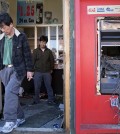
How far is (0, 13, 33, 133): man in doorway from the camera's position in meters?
5.12

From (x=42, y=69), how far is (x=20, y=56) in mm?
2711

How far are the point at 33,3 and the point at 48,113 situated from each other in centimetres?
480

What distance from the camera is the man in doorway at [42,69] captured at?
25.6 feet

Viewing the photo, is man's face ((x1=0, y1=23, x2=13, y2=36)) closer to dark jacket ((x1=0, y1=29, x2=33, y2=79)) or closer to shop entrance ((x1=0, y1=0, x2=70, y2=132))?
dark jacket ((x1=0, y1=29, x2=33, y2=79))

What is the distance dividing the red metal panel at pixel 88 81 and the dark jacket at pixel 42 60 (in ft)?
10.5

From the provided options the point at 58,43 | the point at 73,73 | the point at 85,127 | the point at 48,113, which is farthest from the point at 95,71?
the point at 58,43

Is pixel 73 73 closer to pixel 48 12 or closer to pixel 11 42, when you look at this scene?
pixel 11 42

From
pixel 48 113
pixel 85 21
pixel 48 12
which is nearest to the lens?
pixel 85 21

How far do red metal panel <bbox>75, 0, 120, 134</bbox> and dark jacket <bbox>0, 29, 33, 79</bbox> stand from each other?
894mm

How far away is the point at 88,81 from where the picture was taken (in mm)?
4773

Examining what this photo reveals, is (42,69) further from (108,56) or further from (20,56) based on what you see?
(108,56)

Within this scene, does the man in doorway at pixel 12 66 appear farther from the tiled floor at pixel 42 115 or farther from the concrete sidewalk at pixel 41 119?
the tiled floor at pixel 42 115

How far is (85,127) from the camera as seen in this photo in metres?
4.82

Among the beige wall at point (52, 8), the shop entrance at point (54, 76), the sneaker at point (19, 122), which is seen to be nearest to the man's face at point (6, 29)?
the shop entrance at point (54, 76)
